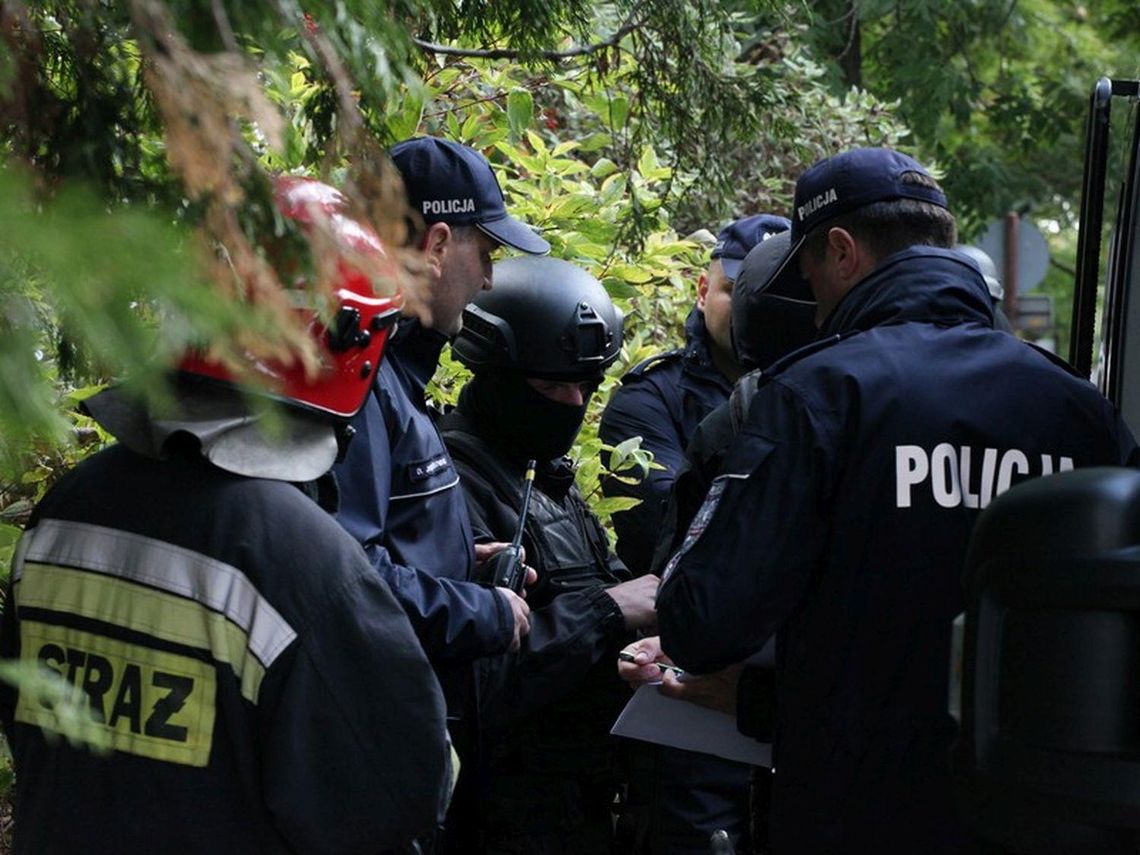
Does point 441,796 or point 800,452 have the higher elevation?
point 800,452

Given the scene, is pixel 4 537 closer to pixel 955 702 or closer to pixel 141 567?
pixel 141 567

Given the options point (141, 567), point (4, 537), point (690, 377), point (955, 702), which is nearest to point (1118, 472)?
point (955, 702)

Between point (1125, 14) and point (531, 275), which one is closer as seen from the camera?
point (531, 275)

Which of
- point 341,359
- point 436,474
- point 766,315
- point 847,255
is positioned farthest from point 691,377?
point 341,359

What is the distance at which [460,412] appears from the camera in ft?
13.9

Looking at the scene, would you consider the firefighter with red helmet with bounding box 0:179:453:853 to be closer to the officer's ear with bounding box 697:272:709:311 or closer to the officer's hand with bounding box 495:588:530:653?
the officer's hand with bounding box 495:588:530:653

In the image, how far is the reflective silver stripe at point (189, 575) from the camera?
2.46 m

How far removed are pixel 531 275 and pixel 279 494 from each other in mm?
1721

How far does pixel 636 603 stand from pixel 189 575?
1.58m

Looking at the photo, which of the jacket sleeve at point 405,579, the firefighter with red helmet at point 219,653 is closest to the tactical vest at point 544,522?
the jacket sleeve at point 405,579

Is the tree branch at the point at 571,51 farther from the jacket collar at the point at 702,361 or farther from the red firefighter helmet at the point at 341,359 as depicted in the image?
the jacket collar at the point at 702,361

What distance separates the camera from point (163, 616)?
2477 mm

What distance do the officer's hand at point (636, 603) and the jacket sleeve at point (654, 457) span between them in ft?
3.18

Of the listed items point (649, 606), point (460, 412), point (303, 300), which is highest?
point (303, 300)
